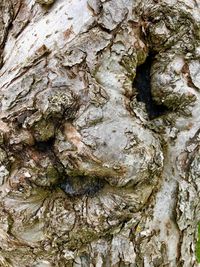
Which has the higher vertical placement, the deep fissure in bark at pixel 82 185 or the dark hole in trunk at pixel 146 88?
the dark hole in trunk at pixel 146 88

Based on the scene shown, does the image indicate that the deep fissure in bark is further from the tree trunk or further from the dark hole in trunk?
the dark hole in trunk

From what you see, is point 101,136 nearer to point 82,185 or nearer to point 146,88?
point 82,185

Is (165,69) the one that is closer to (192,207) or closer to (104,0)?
(104,0)

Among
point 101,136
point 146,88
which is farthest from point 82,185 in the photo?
point 146,88

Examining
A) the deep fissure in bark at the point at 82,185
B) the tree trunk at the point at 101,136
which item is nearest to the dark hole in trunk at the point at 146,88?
the tree trunk at the point at 101,136

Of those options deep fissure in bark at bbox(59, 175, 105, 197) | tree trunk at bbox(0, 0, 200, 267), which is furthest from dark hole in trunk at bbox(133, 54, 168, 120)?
deep fissure in bark at bbox(59, 175, 105, 197)

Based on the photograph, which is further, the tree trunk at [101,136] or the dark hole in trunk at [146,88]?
the dark hole in trunk at [146,88]

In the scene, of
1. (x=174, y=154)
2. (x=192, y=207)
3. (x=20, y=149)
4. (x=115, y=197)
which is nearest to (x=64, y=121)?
(x=20, y=149)

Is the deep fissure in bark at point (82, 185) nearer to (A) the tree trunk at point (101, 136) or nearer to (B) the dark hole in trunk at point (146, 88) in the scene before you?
(A) the tree trunk at point (101, 136)
